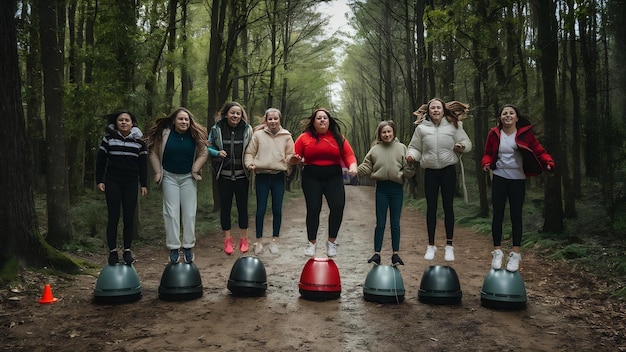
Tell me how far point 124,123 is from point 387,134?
359 cm

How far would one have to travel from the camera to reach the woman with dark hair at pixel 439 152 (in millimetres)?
6414

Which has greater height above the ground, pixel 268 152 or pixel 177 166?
pixel 268 152

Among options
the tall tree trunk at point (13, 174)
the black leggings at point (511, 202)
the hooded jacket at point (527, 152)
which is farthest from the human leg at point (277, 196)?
the tall tree trunk at point (13, 174)

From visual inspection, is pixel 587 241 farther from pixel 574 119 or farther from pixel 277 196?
pixel 277 196

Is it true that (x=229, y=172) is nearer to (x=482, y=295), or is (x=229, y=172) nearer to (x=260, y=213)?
(x=260, y=213)

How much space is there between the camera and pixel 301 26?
84.2 ft

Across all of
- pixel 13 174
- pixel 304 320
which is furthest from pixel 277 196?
pixel 13 174

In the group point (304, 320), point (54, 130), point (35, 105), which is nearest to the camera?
point (304, 320)

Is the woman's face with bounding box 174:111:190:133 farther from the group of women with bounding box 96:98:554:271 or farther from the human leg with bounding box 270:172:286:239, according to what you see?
the human leg with bounding box 270:172:286:239

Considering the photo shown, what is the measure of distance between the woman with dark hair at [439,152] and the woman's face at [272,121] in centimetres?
191

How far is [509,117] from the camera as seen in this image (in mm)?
6324

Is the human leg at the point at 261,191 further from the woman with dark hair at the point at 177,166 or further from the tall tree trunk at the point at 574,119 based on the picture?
the tall tree trunk at the point at 574,119

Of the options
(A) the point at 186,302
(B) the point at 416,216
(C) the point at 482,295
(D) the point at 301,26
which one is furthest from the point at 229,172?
(D) the point at 301,26

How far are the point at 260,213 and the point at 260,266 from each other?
738 mm
